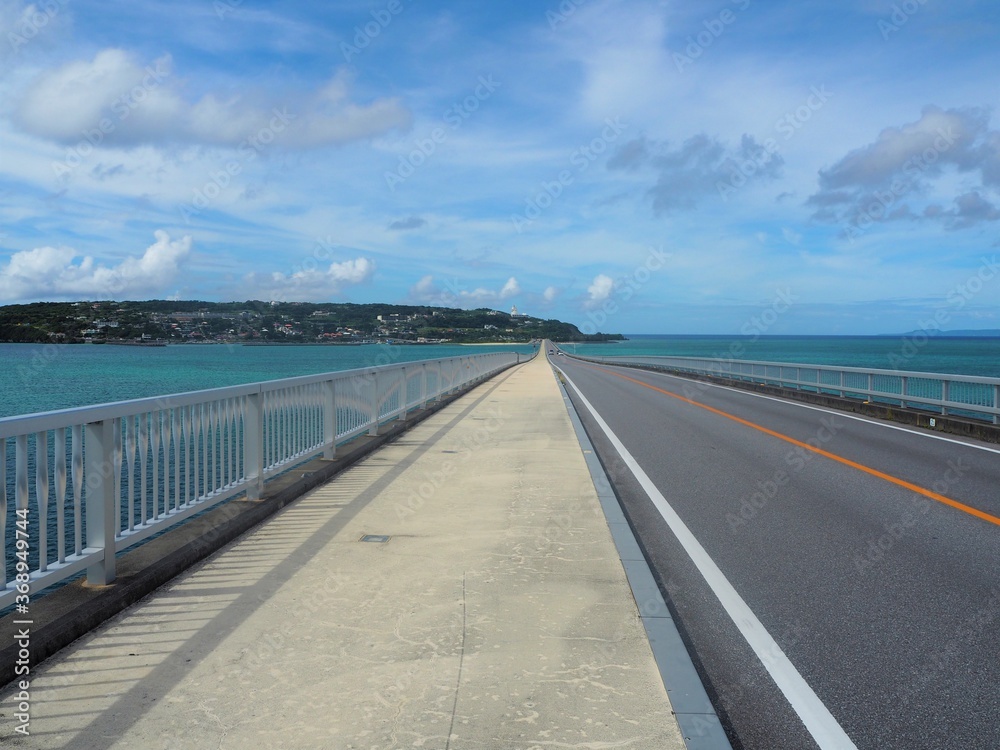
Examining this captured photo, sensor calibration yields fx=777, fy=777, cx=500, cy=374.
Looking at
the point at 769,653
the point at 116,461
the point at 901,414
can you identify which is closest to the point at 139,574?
the point at 116,461

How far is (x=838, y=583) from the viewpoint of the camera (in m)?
5.70

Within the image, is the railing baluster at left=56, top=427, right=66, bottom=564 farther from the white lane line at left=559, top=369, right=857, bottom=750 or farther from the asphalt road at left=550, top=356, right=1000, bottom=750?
the white lane line at left=559, top=369, right=857, bottom=750

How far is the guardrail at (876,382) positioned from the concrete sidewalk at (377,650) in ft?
39.4

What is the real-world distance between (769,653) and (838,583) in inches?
63.0

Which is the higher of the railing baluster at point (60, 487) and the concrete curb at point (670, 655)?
the railing baluster at point (60, 487)

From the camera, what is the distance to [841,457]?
12.0m

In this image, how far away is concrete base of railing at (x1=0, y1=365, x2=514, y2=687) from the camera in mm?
4320

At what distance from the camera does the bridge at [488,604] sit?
3590 mm

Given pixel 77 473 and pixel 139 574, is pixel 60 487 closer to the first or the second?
pixel 77 473

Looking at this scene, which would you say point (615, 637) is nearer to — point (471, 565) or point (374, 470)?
point (471, 565)

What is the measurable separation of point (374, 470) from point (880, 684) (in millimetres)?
7487

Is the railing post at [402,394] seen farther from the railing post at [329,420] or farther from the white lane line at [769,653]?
the white lane line at [769,653]

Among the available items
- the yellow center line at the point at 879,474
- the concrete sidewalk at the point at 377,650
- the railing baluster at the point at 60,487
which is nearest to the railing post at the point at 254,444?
the concrete sidewalk at the point at 377,650

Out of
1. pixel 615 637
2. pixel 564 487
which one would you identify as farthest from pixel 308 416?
pixel 615 637
